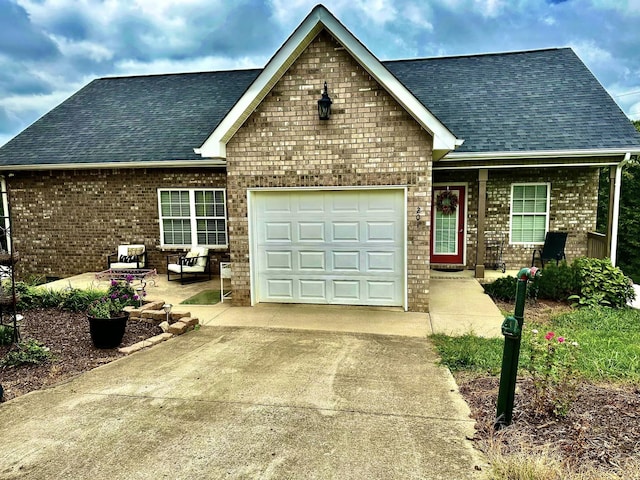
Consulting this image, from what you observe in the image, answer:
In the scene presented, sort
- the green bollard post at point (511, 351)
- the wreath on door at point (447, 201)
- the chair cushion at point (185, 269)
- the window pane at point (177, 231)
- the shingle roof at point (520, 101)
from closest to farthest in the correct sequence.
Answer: the green bollard post at point (511, 351) → the shingle roof at point (520, 101) → the chair cushion at point (185, 269) → the wreath on door at point (447, 201) → the window pane at point (177, 231)

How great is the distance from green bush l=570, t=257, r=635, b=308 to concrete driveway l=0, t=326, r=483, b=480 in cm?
443

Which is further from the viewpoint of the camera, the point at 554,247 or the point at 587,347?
the point at 554,247

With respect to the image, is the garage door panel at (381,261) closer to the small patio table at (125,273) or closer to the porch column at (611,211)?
the small patio table at (125,273)

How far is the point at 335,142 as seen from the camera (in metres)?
7.29

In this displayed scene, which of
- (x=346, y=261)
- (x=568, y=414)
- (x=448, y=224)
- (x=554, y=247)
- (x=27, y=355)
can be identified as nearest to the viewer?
(x=568, y=414)

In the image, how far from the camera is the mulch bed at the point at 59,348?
456 cm

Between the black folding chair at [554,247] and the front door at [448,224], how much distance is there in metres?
1.99

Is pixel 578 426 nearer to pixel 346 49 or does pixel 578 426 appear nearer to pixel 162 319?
pixel 162 319

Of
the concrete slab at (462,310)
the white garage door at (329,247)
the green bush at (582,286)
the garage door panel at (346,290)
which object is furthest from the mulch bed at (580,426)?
the green bush at (582,286)

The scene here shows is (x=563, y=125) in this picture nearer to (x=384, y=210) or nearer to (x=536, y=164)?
(x=536, y=164)

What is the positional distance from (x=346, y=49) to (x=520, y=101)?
691 cm

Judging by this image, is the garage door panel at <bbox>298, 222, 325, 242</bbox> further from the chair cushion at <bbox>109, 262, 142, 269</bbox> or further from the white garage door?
the chair cushion at <bbox>109, 262, 142, 269</bbox>

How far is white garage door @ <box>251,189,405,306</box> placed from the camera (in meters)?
7.52

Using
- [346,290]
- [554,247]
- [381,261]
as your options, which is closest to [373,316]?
[346,290]
